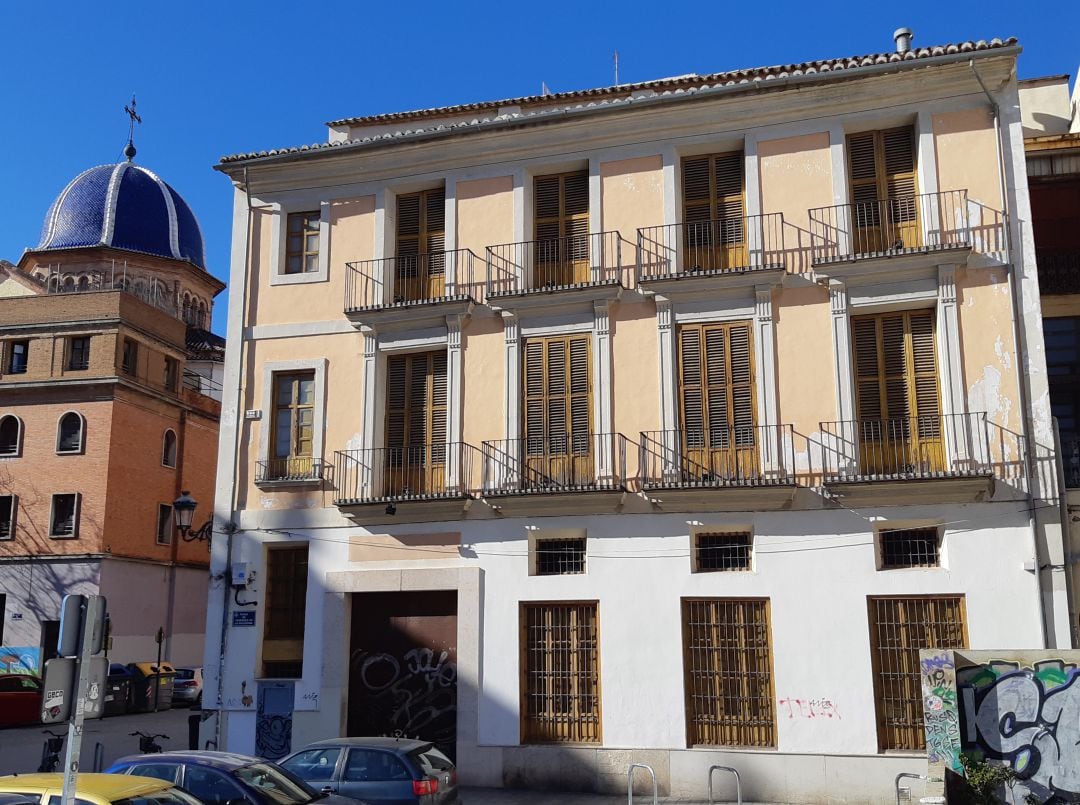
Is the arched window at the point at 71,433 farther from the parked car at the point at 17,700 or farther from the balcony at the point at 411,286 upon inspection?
the balcony at the point at 411,286

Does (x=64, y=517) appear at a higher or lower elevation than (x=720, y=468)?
higher

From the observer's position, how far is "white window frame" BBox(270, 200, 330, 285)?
1997 centimetres

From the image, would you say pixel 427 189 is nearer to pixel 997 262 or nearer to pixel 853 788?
pixel 997 262

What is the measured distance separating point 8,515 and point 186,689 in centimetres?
800

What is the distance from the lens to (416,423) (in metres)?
19.0

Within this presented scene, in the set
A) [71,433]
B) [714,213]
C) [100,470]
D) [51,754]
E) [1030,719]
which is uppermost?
[714,213]

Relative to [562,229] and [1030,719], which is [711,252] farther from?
[1030,719]

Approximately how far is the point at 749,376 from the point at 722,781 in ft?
20.5

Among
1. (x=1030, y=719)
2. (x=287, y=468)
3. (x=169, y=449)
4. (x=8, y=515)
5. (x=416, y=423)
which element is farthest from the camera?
(x=169, y=449)

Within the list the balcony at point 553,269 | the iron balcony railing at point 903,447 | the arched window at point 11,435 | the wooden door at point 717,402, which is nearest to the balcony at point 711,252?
the balcony at point 553,269

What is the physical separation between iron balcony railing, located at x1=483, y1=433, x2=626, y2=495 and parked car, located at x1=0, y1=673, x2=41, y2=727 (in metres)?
16.9

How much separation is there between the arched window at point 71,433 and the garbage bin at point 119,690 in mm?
7125

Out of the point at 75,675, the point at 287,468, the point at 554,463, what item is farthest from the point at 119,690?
the point at 75,675

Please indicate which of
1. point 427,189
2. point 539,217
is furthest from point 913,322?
point 427,189
